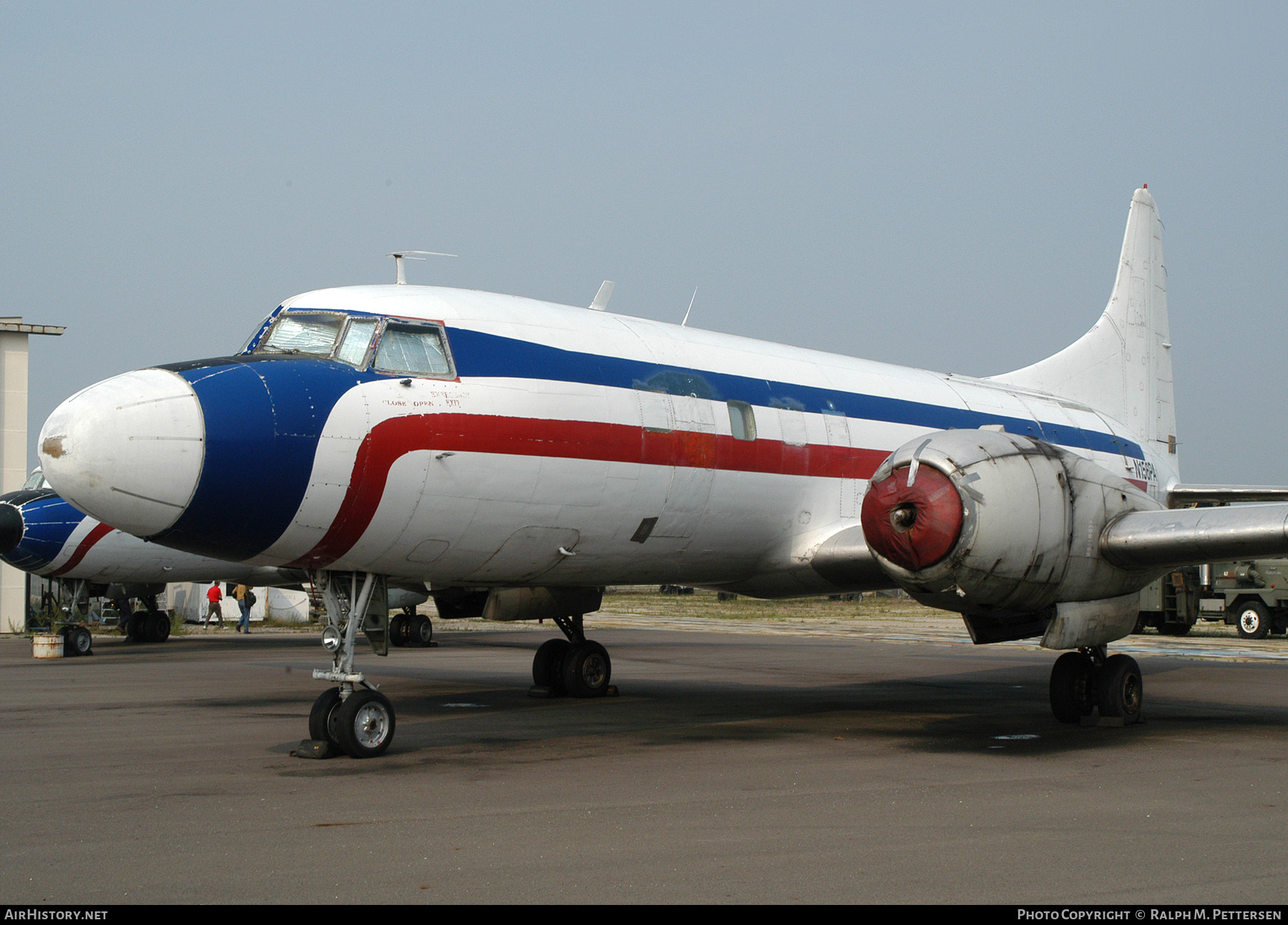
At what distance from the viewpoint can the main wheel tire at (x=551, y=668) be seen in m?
13.9

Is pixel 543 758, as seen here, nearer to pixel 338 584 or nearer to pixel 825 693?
pixel 338 584

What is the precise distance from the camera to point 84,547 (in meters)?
21.1

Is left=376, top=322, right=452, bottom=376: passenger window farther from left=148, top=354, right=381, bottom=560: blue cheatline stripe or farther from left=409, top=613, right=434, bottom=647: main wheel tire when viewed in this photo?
left=409, top=613, right=434, bottom=647: main wheel tire

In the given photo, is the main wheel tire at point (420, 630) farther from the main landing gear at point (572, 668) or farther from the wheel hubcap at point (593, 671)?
the wheel hubcap at point (593, 671)

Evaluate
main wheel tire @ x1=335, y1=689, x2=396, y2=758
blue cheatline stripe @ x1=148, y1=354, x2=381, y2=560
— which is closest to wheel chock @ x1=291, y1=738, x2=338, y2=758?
main wheel tire @ x1=335, y1=689, x2=396, y2=758

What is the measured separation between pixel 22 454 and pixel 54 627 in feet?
38.2

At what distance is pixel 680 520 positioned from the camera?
10492mm

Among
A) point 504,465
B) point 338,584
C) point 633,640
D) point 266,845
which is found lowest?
point 633,640

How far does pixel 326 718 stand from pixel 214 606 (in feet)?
90.1

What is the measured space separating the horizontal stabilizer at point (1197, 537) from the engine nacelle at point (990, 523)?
18 centimetres

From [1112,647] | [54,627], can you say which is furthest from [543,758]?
[1112,647]

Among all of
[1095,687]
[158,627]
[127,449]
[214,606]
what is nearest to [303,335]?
[127,449]

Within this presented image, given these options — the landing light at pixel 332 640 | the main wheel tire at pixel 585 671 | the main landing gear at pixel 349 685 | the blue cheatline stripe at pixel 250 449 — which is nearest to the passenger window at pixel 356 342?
the blue cheatline stripe at pixel 250 449

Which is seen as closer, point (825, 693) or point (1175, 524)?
point (1175, 524)
